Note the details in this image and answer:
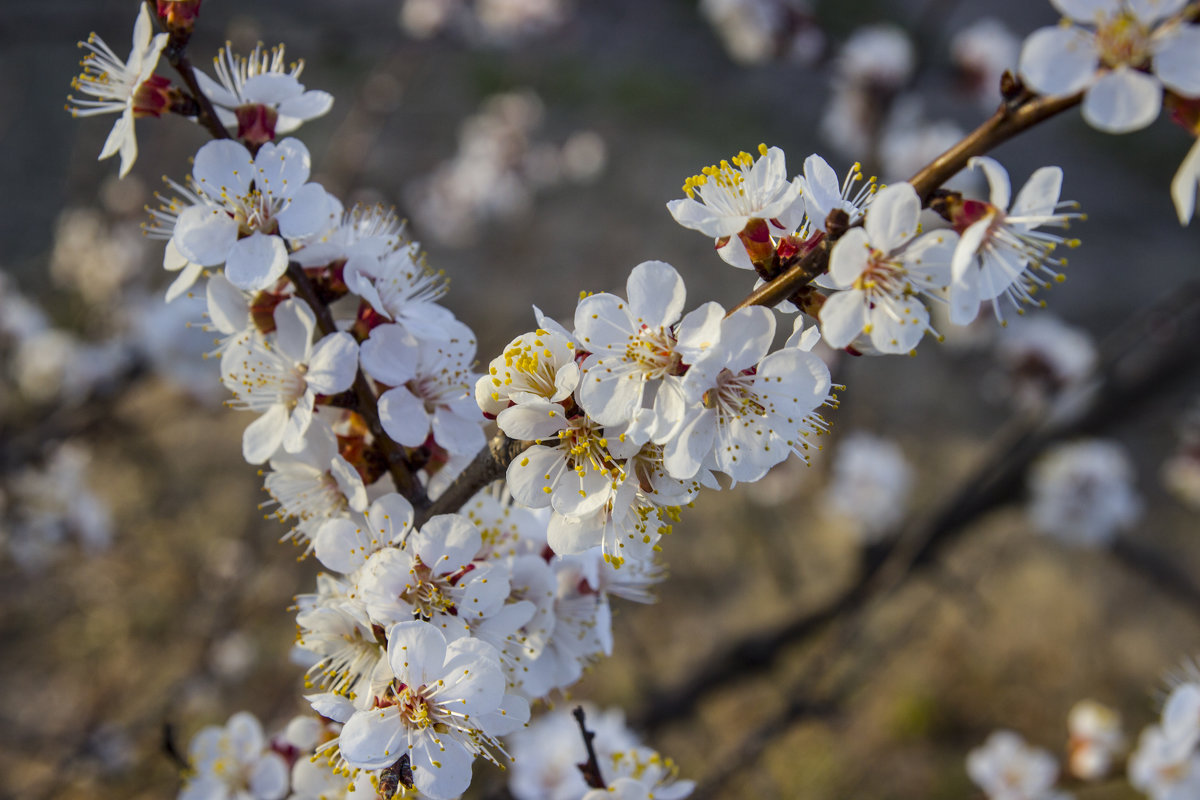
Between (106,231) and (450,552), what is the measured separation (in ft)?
13.8

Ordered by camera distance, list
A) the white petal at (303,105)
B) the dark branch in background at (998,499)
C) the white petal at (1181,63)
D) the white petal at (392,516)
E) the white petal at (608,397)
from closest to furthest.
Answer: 1. the white petal at (1181,63)
2. the white petal at (608,397)
3. the white petal at (392,516)
4. the white petal at (303,105)
5. the dark branch in background at (998,499)

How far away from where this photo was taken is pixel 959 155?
62 centimetres

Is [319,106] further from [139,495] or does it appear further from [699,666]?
[139,495]

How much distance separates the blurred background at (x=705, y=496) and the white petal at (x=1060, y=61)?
106 centimetres

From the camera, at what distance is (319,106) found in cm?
90

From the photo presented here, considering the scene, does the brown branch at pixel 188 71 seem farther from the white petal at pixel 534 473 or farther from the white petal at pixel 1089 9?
the white petal at pixel 1089 9

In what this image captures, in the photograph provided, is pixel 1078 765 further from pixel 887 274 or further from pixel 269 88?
pixel 269 88

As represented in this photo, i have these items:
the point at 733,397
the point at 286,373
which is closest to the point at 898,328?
the point at 733,397

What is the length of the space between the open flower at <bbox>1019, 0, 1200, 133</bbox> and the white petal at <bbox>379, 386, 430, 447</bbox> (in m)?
0.62

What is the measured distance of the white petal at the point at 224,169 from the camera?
797 mm

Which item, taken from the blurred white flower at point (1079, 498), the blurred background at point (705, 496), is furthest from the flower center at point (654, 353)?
the blurred white flower at point (1079, 498)

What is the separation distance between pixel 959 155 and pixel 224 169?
0.73 m

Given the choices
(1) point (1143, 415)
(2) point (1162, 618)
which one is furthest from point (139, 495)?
(2) point (1162, 618)

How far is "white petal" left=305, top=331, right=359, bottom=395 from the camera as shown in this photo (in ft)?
2.54
